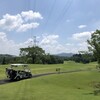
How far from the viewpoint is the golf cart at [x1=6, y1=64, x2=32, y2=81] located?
40094mm

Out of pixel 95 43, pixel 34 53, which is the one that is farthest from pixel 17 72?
pixel 34 53

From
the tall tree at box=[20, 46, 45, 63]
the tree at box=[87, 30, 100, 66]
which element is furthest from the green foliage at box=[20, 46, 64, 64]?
the tree at box=[87, 30, 100, 66]

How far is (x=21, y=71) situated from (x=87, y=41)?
39.7 ft

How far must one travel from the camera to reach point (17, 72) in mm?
40656

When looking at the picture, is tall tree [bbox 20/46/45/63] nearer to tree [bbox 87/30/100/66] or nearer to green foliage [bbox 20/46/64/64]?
green foliage [bbox 20/46/64/64]

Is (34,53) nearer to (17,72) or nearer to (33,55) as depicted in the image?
(33,55)

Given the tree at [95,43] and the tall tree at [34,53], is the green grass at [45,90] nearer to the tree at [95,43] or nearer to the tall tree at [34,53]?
the tree at [95,43]

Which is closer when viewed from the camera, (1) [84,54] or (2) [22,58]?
(1) [84,54]

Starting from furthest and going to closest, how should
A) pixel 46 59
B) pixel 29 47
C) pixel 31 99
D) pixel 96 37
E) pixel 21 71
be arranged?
1. pixel 46 59
2. pixel 29 47
3. pixel 21 71
4. pixel 96 37
5. pixel 31 99

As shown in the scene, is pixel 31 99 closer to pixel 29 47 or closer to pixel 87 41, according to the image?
pixel 87 41

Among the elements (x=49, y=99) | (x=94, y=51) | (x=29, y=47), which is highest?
(x=29, y=47)

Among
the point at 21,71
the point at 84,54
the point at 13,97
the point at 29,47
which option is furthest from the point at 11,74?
the point at 29,47

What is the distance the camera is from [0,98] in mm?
21703

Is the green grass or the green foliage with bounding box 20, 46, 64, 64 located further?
the green foliage with bounding box 20, 46, 64, 64
